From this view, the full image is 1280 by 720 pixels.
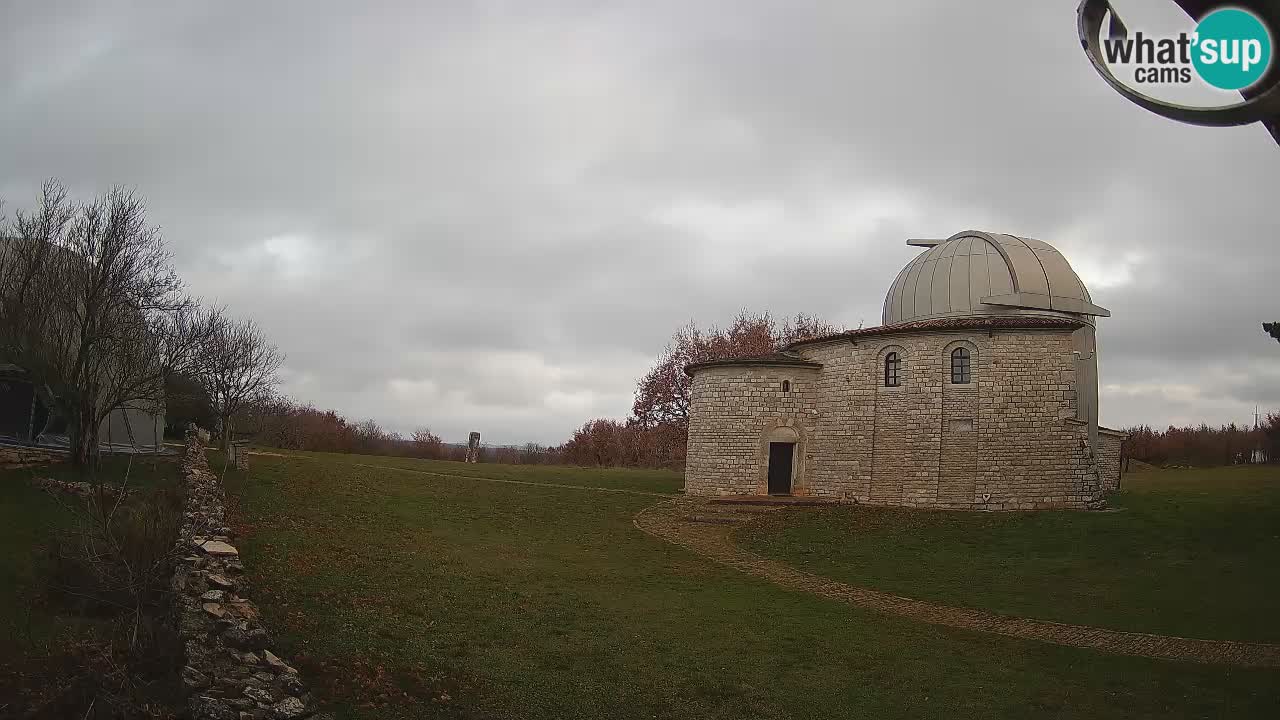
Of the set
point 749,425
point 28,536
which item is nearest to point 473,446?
point 749,425

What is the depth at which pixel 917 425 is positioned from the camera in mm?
23562

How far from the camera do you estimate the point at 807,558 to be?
1688cm

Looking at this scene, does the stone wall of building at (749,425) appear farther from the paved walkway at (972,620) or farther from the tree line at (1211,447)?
the tree line at (1211,447)

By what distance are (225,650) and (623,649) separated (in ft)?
14.9

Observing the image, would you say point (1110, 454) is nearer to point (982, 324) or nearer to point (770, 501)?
point (982, 324)

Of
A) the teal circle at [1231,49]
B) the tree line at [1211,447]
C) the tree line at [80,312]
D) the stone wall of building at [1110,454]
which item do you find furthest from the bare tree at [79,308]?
the tree line at [1211,447]

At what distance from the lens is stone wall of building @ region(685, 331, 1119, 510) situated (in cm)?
2222

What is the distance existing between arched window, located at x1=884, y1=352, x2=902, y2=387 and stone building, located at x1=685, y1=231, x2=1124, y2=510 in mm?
47

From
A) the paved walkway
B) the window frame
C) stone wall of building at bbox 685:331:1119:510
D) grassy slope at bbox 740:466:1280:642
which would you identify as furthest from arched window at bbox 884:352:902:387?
the paved walkway

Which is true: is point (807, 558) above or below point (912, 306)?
below

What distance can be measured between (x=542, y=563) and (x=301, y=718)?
8388mm

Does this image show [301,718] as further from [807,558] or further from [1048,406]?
[1048,406]

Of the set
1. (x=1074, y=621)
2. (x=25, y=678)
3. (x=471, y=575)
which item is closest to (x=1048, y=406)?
(x=1074, y=621)

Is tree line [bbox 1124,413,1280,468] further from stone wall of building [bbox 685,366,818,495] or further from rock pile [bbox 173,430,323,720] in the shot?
rock pile [bbox 173,430,323,720]
